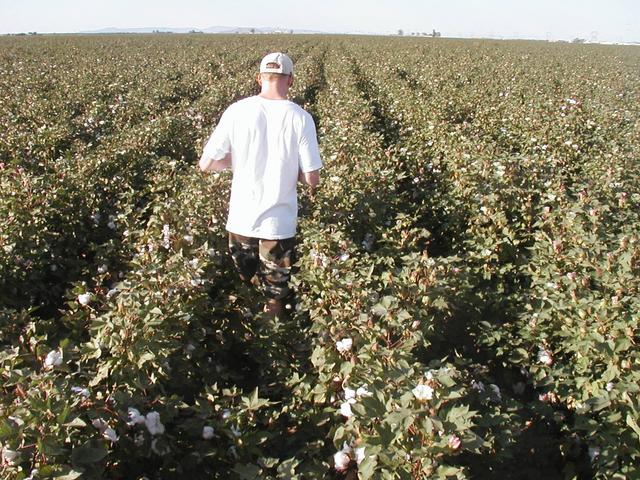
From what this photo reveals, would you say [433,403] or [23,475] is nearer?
[23,475]

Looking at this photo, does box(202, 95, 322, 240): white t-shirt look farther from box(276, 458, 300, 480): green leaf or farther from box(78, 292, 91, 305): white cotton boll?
box(276, 458, 300, 480): green leaf

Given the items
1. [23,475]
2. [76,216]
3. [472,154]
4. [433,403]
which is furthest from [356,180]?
[23,475]

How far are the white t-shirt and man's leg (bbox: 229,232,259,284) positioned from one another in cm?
9

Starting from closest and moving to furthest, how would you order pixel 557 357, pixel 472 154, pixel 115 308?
pixel 115 308 < pixel 557 357 < pixel 472 154

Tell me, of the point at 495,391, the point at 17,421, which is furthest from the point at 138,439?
the point at 495,391

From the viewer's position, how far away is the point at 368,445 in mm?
1820

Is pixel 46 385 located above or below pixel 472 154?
below

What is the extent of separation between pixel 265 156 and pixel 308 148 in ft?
0.81

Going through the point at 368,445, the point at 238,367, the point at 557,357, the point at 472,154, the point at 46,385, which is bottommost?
the point at 238,367

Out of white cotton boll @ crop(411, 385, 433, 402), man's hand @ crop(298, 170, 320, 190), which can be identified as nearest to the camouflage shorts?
man's hand @ crop(298, 170, 320, 190)

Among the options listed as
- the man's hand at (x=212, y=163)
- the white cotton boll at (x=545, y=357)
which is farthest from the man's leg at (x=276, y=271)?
the white cotton boll at (x=545, y=357)

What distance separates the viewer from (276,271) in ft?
10.7

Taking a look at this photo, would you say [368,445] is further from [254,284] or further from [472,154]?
[472,154]

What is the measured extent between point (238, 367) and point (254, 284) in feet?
1.84
